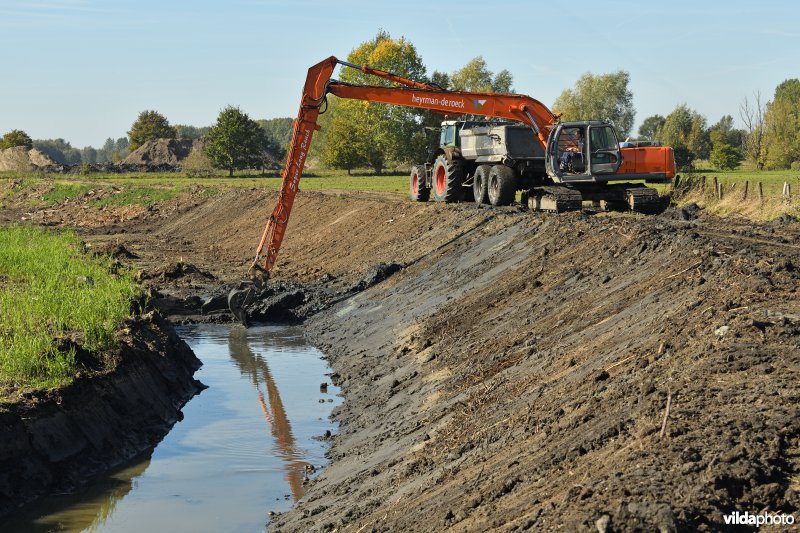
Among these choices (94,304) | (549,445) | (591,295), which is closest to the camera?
(549,445)

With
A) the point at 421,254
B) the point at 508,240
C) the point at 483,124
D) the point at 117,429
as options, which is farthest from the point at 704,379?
the point at 483,124

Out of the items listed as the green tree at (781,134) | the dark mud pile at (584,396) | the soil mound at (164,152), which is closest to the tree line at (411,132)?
the green tree at (781,134)

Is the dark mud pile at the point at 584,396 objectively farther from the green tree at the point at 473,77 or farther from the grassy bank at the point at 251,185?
the green tree at the point at 473,77

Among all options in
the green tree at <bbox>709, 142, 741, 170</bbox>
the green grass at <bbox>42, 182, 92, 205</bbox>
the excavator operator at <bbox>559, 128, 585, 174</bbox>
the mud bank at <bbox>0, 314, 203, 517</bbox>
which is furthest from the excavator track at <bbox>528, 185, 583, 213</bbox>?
the green tree at <bbox>709, 142, 741, 170</bbox>

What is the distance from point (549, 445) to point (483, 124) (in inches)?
863

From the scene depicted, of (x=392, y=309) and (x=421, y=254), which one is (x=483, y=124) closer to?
(x=421, y=254)

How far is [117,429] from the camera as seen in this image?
14.3 meters

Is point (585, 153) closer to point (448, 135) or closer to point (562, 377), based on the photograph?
point (448, 135)

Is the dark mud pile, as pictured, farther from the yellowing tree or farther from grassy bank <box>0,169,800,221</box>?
the yellowing tree

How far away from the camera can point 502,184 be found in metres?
26.5

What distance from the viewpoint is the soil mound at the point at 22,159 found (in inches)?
3835

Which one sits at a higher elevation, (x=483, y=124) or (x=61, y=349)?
(x=483, y=124)

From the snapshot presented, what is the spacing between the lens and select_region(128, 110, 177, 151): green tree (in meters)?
127

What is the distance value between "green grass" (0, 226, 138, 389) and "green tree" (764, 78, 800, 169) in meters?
66.9
